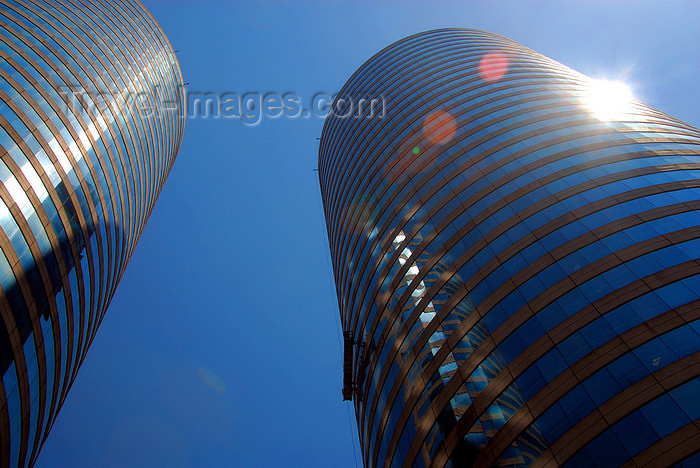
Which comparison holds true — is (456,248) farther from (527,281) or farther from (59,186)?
(59,186)

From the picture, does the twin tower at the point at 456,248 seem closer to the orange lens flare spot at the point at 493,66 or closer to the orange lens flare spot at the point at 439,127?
the orange lens flare spot at the point at 439,127

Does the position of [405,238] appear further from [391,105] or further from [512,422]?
[391,105]

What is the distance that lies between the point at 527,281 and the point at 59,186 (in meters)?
39.8

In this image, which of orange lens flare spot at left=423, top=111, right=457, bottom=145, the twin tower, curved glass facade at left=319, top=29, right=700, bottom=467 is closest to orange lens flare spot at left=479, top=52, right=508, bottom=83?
the twin tower

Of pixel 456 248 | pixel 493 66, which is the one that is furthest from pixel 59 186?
pixel 493 66

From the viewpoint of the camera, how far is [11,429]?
3197cm

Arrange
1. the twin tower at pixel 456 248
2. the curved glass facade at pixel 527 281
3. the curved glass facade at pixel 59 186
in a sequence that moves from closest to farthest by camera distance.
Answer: the curved glass facade at pixel 527 281 → the twin tower at pixel 456 248 → the curved glass facade at pixel 59 186

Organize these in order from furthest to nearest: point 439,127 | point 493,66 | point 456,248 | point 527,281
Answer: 1. point 493,66
2. point 439,127
3. point 456,248
4. point 527,281

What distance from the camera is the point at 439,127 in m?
45.2

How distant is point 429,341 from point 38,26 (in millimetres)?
51581

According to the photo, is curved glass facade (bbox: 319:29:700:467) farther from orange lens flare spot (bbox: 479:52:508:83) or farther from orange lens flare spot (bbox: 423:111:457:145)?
orange lens flare spot (bbox: 479:52:508:83)

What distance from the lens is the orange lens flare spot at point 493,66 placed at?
51.2 metres

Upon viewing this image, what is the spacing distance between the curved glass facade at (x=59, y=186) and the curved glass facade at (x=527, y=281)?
2708 cm

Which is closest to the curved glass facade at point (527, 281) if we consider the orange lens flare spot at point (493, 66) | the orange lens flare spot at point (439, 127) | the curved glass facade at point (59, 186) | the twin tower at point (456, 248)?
the twin tower at point (456, 248)
